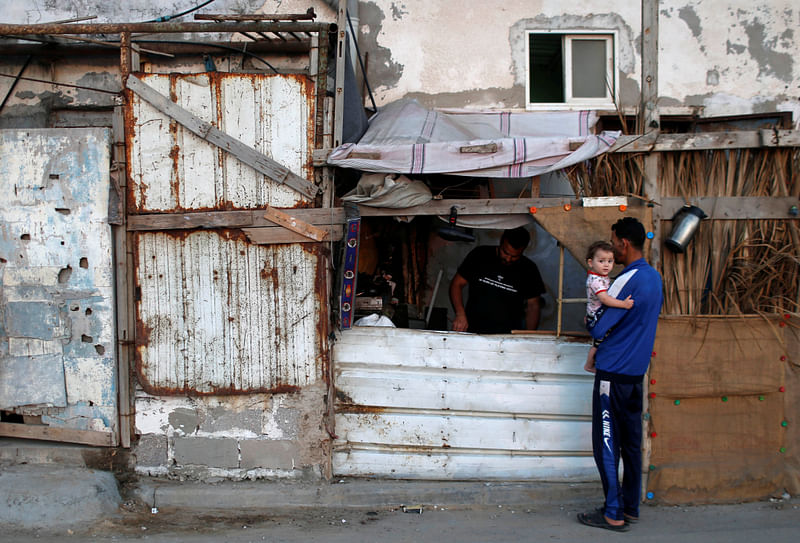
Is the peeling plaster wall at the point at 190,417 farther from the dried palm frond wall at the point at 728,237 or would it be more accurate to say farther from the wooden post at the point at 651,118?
the dried palm frond wall at the point at 728,237

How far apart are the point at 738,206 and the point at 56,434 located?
559cm

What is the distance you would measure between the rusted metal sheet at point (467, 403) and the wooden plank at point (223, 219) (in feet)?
2.99

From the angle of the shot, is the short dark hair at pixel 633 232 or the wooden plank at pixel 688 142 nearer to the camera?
the short dark hair at pixel 633 232

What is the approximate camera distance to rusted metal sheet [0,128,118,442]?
4.79 metres

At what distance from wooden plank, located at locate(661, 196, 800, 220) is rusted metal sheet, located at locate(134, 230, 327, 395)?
269 centimetres

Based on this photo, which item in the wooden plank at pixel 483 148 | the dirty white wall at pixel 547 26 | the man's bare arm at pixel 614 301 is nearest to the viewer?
the man's bare arm at pixel 614 301

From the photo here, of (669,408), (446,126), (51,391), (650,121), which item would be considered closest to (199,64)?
(446,126)

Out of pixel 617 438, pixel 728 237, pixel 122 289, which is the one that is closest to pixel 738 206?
pixel 728 237

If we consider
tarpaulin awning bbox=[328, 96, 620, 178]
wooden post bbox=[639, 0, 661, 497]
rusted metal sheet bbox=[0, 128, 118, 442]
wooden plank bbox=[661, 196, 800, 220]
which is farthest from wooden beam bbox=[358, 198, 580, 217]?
rusted metal sheet bbox=[0, 128, 118, 442]

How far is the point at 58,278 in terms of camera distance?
4848 mm

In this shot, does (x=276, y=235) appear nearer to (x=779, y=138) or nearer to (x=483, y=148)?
(x=483, y=148)

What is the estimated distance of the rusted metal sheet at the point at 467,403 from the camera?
4.70 metres

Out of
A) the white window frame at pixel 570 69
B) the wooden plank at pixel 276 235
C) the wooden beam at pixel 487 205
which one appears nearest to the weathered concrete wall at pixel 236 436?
the wooden plank at pixel 276 235

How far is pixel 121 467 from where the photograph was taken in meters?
4.86
